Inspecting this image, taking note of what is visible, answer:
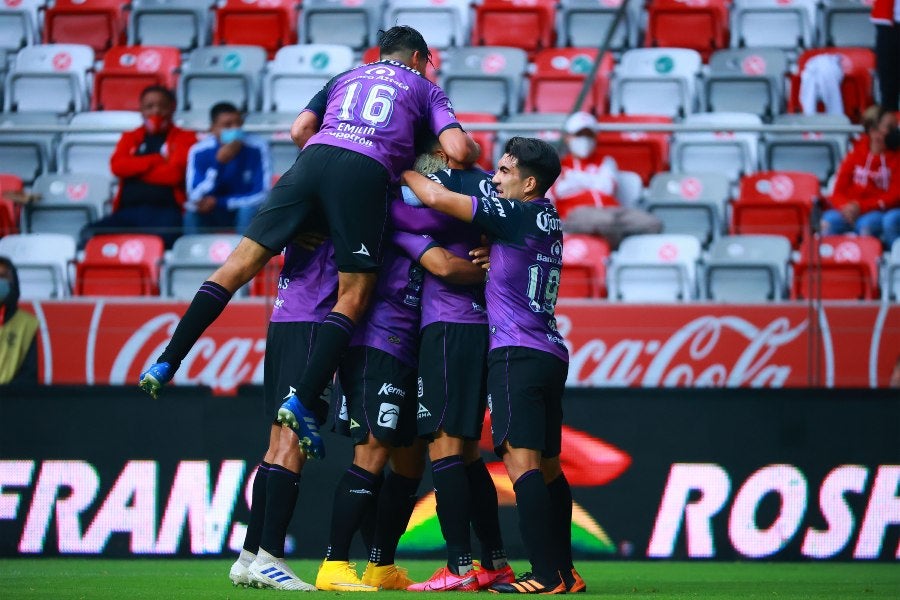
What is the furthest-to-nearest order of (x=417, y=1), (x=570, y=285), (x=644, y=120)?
1. (x=417, y=1)
2. (x=644, y=120)
3. (x=570, y=285)

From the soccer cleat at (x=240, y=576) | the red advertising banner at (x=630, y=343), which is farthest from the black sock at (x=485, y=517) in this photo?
the red advertising banner at (x=630, y=343)

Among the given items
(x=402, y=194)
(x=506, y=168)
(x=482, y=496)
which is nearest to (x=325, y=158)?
(x=402, y=194)

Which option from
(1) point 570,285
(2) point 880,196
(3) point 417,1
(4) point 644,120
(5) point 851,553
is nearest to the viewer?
(5) point 851,553

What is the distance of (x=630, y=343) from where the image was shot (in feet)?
29.1

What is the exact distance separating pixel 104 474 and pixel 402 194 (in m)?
3.28

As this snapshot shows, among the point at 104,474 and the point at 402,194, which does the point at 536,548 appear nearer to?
the point at 402,194

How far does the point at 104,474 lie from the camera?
840cm

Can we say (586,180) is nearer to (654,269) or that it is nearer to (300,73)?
(654,269)

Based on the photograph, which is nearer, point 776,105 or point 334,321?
point 334,321

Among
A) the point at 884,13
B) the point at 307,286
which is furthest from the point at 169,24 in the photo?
the point at 307,286

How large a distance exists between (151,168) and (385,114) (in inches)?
181

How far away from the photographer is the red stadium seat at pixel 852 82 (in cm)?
1208

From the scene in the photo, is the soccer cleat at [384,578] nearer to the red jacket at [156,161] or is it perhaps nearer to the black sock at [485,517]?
the black sock at [485,517]

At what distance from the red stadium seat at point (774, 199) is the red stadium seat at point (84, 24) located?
261 inches
